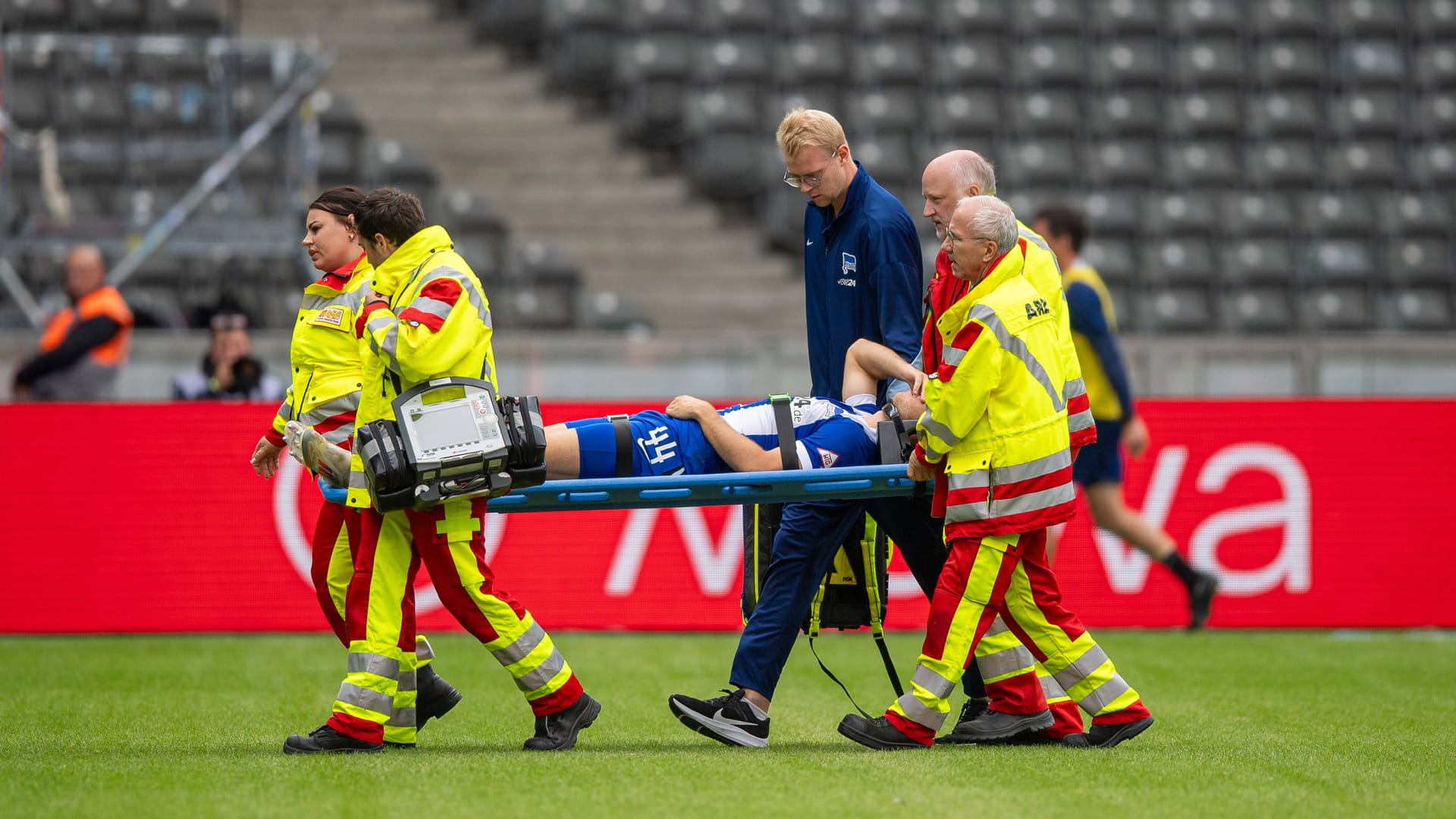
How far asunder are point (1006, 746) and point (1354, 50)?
1244cm

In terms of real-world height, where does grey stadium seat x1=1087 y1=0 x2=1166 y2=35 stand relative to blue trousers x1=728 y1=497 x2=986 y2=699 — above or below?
above

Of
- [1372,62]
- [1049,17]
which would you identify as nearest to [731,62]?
[1049,17]

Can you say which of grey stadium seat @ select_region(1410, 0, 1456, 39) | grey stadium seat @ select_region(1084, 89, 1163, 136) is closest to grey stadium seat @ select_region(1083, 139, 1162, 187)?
grey stadium seat @ select_region(1084, 89, 1163, 136)

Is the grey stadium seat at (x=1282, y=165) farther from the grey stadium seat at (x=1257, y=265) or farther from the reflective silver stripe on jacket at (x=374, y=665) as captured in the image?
the reflective silver stripe on jacket at (x=374, y=665)

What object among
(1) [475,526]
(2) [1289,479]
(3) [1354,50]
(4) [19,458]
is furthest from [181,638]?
(3) [1354,50]

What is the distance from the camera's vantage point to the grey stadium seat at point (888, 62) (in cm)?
1505

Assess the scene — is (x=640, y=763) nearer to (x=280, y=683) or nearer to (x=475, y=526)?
(x=475, y=526)

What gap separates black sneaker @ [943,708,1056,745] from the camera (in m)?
5.44

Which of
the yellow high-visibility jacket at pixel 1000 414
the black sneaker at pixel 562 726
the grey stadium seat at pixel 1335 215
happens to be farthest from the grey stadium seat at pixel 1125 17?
the black sneaker at pixel 562 726

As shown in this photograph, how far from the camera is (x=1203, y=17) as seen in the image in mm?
15758

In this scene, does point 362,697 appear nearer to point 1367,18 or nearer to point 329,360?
point 329,360

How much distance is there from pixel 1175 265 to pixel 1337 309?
4.64 feet

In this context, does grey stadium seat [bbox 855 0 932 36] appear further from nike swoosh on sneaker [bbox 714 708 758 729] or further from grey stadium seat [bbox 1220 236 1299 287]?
nike swoosh on sneaker [bbox 714 708 758 729]

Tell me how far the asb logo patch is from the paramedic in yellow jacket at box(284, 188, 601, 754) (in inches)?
14.0
